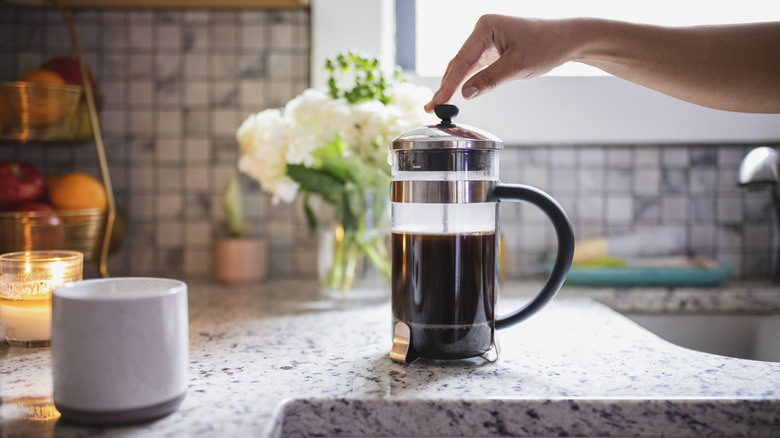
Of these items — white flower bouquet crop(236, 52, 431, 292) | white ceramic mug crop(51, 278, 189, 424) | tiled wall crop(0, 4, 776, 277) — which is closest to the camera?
white ceramic mug crop(51, 278, 189, 424)

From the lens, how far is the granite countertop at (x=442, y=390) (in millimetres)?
532

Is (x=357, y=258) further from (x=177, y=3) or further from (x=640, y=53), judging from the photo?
(x=177, y=3)

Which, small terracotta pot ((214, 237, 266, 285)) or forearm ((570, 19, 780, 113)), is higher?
forearm ((570, 19, 780, 113))

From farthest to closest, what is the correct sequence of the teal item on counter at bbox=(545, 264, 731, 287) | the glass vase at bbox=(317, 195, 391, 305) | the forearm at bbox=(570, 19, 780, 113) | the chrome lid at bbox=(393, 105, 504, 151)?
1. the teal item on counter at bbox=(545, 264, 731, 287)
2. the glass vase at bbox=(317, 195, 391, 305)
3. the forearm at bbox=(570, 19, 780, 113)
4. the chrome lid at bbox=(393, 105, 504, 151)

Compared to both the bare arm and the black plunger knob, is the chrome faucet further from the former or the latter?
the black plunger knob

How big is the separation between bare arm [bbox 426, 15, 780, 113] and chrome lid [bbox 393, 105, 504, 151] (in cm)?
8

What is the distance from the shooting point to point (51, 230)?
0.94 m

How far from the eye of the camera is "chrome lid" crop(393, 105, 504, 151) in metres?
0.62

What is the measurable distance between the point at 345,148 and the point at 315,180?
0.26ft

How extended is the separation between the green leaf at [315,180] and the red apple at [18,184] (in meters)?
0.46

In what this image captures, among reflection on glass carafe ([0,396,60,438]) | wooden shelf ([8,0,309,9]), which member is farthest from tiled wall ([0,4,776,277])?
reflection on glass carafe ([0,396,60,438])

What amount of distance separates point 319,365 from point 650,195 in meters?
0.93

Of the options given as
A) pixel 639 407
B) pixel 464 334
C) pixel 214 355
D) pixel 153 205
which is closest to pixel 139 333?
pixel 214 355

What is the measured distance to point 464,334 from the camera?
65cm
